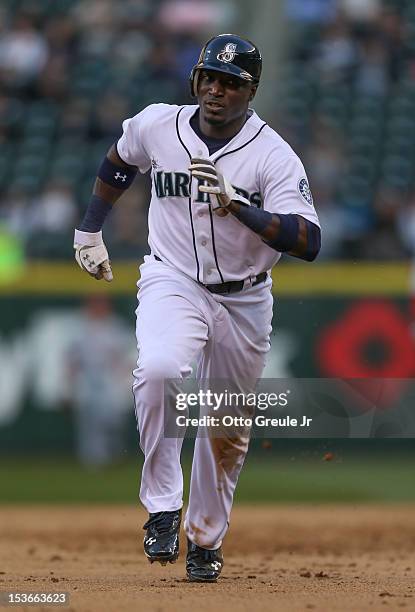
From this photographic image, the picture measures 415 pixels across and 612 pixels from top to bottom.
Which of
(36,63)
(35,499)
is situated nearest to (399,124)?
(36,63)

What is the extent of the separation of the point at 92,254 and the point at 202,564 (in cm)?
150

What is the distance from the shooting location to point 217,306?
228 inches

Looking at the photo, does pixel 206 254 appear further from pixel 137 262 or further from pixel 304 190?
pixel 137 262

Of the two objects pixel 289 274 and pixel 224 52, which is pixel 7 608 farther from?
pixel 289 274

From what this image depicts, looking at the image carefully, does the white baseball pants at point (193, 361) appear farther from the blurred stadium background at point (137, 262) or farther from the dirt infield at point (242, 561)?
the blurred stadium background at point (137, 262)

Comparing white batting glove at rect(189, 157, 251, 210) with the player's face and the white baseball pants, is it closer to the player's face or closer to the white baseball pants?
the player's face

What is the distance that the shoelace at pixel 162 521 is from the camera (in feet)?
18.0

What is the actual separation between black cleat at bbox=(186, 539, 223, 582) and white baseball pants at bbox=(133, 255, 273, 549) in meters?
0.04

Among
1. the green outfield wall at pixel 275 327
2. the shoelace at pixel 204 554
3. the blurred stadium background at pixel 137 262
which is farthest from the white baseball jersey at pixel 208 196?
the green outfield wall at pixel 275 327

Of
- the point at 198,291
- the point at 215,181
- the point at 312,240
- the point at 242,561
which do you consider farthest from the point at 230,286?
the point at 242,561
